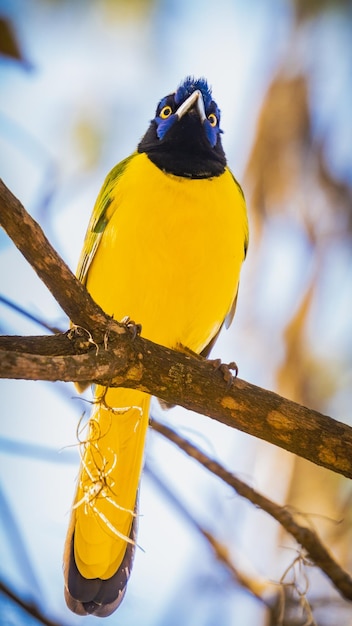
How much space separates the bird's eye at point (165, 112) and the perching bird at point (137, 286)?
0.46m

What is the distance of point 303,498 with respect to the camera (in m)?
4.81

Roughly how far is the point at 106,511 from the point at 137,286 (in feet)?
3.12

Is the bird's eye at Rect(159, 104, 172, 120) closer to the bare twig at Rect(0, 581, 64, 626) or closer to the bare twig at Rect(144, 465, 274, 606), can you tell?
the bare twig at Rect(144, 465, 274, 606)

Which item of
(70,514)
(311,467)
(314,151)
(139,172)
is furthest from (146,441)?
(314,151)

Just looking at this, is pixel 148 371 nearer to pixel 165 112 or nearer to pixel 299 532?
pixel 299 532

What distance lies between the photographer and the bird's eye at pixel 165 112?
427 cm

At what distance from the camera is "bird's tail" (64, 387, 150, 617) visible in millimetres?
3309

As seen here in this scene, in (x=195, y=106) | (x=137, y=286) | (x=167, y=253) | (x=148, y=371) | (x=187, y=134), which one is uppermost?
(x=195, y=106)

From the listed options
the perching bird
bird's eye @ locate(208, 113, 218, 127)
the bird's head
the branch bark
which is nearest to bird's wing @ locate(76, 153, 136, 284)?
the perching bird

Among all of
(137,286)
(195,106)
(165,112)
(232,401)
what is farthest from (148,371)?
(165,112)

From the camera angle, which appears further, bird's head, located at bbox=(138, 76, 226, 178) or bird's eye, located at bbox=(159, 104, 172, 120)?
bird's eye, located at bbox=(159, 104, 172, 120)

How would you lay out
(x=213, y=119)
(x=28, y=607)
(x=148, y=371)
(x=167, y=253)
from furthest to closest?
(x=213, y=119)
(x=167, y=253)
(x=28, y=607)
(x=148, y=371)

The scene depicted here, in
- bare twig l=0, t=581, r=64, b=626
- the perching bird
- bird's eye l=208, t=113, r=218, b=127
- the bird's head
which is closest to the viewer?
bare twig l=0, t=581, r=64, b=626

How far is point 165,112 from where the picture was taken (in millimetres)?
4293
